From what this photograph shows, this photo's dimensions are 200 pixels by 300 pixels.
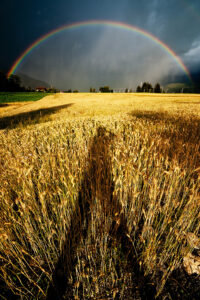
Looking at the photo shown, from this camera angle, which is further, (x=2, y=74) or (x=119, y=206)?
(x=2, y=74)

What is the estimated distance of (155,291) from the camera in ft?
3.29

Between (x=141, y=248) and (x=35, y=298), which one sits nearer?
(x=35, y=298)

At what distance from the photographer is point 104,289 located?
3.36 ft

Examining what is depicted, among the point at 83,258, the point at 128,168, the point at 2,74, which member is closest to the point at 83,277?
the point at 83,258

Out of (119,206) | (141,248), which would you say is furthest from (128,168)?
(141,248)

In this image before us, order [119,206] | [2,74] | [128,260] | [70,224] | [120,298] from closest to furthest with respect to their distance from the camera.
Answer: [120,298] < [128,260] < [70,224] < [119,206] < [2,74]

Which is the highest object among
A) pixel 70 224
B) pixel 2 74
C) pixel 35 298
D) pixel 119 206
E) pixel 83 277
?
pixel 2 74

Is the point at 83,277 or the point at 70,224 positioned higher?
the point at 70,224

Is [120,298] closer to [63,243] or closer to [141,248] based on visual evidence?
[141,248]

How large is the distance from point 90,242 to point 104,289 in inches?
13.4

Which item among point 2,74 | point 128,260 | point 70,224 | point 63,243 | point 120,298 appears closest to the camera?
point 120,298

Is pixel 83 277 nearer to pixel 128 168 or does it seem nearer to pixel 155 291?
pixel 155 291

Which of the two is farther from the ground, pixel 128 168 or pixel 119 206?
pixel 128 168

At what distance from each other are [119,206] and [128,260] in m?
0.47
